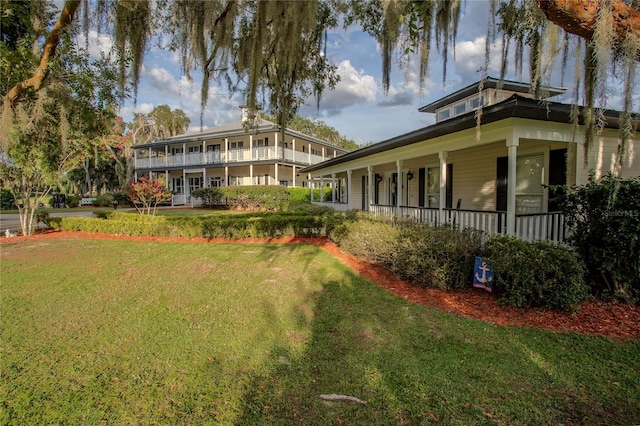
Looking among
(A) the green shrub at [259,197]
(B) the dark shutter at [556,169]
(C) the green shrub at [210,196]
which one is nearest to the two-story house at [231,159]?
(C) the green shrub at [210,196]

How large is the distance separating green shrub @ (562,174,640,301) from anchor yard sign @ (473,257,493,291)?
1.37m

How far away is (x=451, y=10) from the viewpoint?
11.6 ft

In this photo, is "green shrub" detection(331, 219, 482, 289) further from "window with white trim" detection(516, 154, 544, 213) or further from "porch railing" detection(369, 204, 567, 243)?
"window with white trim" detection(516, 154, 544, 213)

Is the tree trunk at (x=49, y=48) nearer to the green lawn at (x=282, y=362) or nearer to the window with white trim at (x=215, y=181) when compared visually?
the green lawn at (x=282, y=362)

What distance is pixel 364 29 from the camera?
589 cm

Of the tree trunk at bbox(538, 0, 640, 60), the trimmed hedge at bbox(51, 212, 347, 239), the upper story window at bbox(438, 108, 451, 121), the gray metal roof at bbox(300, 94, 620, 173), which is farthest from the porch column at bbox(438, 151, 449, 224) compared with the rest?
the tree trunk at bbox(538, 0, 640, 60)

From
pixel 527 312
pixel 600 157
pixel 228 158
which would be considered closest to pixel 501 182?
pixel 600 157

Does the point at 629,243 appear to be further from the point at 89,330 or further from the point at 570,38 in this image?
the point at 89,330

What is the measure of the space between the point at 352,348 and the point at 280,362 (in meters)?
0.78

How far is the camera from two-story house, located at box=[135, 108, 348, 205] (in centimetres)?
2481

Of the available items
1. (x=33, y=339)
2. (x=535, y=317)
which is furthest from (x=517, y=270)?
(x=33, y=339)

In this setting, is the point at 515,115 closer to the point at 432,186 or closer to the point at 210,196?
the point at 432,186

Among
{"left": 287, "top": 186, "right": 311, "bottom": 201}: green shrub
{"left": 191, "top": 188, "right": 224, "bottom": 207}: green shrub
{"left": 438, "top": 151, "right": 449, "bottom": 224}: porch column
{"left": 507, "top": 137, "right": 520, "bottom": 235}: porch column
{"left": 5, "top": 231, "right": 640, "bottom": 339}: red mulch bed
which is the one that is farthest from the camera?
{"left": 287, "top": 186, "right": 311, "bottom": 201}: green shrub

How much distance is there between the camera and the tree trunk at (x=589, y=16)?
8.02 feet
